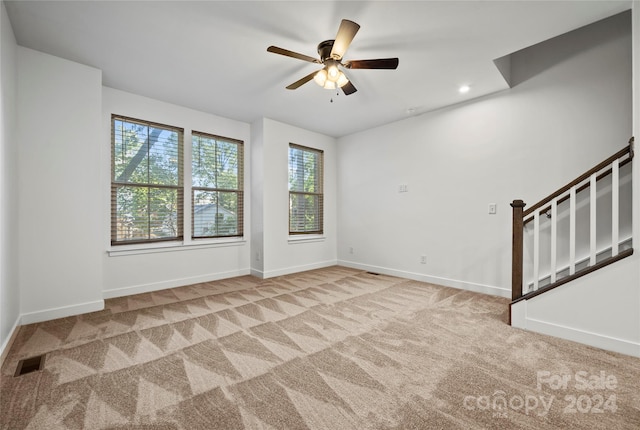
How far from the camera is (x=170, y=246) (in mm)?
3939

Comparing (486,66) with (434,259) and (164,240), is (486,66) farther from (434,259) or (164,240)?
(164,240)

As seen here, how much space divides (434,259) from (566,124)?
7.52 ft

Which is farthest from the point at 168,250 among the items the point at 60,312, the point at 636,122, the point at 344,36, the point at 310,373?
the point at 636,122

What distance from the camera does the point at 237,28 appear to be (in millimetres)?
2365

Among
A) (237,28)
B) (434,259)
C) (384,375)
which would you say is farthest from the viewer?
(434,259)

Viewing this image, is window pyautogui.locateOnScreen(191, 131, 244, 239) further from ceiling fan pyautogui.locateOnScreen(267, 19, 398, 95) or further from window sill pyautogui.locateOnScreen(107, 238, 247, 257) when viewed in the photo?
ceiling fan pyautogui.locateOnScreen(267, 19, 398, 95)

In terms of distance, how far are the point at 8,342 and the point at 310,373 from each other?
2489 millimetres

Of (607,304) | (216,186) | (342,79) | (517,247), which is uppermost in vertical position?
(342,79)

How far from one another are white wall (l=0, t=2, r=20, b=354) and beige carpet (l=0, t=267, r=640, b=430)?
314mm

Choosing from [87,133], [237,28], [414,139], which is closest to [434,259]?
[414,139]

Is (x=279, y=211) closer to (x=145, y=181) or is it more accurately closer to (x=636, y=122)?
(x=145, y=181)

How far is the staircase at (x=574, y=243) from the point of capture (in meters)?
2.22

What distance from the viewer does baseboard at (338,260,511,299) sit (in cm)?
358

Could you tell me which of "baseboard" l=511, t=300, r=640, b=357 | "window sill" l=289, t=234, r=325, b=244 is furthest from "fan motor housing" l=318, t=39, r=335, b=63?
"window sill" l=289, t=234, r=325, b=244
